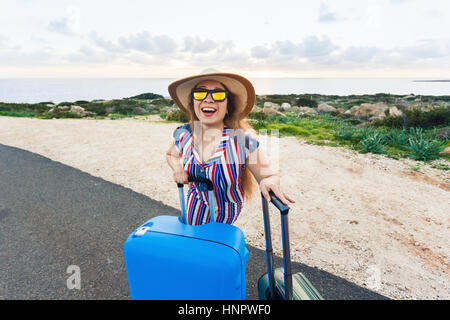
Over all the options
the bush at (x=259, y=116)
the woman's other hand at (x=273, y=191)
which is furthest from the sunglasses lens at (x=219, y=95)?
the bush at (x=259, y=116)

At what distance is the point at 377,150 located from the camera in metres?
6.25

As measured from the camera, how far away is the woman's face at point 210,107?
187 cm

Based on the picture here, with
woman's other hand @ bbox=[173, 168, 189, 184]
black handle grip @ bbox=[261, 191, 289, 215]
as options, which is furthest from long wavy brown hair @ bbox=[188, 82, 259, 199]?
black handle grip @ bbox=[261, 191, 289, 215]

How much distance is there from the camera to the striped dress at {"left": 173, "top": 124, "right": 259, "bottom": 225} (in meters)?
1.85

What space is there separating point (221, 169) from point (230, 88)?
25.5 inches

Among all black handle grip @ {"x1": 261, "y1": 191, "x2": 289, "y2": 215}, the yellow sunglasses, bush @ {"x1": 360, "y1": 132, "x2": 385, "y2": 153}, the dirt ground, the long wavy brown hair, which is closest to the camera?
black handle grip @ {"x1": 261, "y1": 191, "x2": 289, "y2": 215}

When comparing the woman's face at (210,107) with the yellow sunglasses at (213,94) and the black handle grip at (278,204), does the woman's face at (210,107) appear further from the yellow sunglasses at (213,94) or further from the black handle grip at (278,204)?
the black handle grip at (278,204)

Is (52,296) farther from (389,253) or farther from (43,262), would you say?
(389,253)

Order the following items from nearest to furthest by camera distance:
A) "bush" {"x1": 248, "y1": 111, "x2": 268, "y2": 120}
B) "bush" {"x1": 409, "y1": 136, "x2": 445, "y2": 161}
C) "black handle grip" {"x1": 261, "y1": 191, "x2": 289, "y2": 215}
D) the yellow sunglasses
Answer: "black handle grip" {"x1": 261, "y1": 191, "x2": 289, "y2": 215} → the yellow sunglasses → "bush" {"x1": 409, "y1": 136, "x2": 445, "y2": 161} → "bush" {"x1": 248, "y1": 111, "x2": 268, "y2": 120}

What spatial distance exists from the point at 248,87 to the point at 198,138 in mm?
558

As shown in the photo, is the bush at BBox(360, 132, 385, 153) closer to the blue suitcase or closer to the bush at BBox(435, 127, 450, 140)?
the bush at BBox(435, 127, 450, 140)

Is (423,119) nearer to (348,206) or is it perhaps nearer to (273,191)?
(348,206)

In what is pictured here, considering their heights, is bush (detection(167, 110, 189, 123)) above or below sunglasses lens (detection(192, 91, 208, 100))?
above
